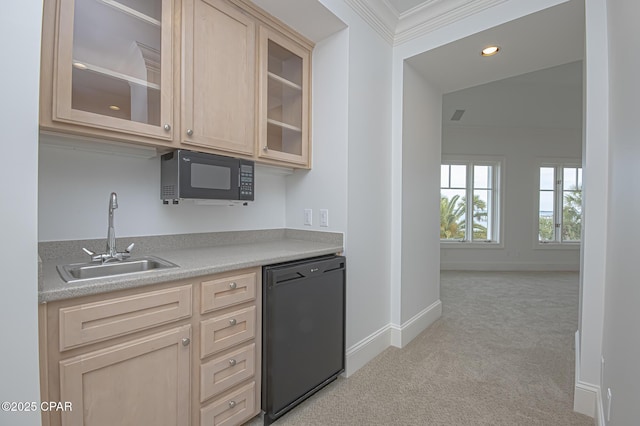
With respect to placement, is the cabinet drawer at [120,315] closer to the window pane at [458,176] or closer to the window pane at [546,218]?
the window pane at [458,176]

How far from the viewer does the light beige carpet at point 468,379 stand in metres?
1.75

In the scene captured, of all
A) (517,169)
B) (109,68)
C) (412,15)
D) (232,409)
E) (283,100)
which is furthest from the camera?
(517,169)

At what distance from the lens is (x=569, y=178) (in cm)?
621

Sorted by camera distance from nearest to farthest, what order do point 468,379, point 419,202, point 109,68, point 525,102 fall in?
1. point 109,68
2. point 468,379
3. point 419,202
4. point 525,102

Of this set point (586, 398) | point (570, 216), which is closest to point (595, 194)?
point (586, 398)

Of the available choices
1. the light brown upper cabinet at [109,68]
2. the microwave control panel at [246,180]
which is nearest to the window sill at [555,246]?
the microwave control panel at [246,180]

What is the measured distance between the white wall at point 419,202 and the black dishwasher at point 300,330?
3.00ft

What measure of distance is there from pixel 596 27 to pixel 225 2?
7.19ft

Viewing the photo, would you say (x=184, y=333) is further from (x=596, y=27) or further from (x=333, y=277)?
(x=596, y=27)

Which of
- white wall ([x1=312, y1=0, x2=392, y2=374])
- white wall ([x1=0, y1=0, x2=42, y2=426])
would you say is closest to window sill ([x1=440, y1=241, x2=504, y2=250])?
white wall ([x1=312, y1=0, x2=392, y2=374])

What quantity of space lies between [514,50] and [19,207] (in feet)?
10.5

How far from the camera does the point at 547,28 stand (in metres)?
2.09

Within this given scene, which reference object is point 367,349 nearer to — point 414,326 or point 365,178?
point 414,326

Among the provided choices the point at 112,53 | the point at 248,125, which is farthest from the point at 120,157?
the point at 248,125
